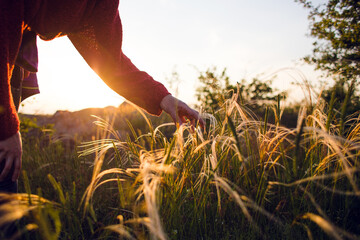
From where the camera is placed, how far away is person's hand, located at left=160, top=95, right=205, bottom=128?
1.32m

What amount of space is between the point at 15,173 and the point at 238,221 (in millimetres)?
1041

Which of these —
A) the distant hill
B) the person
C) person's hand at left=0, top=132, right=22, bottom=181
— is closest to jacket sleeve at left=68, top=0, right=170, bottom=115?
the person

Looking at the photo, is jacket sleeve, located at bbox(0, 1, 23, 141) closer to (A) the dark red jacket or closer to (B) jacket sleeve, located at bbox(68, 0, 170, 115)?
→ (A) the dark red jacket

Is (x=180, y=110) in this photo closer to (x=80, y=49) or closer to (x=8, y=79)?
(x=80, y=49)

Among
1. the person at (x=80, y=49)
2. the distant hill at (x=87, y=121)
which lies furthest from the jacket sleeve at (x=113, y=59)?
the distant hill at (x=87, y=121)

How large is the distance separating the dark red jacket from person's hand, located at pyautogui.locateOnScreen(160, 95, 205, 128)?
0.16 ft

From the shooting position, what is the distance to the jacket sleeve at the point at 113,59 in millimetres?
1283

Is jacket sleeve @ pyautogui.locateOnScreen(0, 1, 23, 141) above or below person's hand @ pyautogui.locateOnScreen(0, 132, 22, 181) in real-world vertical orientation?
above

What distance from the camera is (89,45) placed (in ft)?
4.42

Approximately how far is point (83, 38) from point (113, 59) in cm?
20

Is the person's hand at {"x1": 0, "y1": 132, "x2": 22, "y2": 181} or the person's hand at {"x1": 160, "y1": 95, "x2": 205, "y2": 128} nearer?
the person's hand at {"x1": 0, "y1": 132, "x2": 22, "y2": 181}

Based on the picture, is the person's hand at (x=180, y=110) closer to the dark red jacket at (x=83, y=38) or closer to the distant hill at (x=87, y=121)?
the dark red jacket at (x=83, y=38)

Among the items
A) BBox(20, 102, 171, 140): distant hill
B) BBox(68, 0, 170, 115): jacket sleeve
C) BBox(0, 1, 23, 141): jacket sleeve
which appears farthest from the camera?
BBox(20, 102, 171, 140): distant hill

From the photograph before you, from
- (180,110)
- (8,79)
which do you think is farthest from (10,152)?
(180,110)
